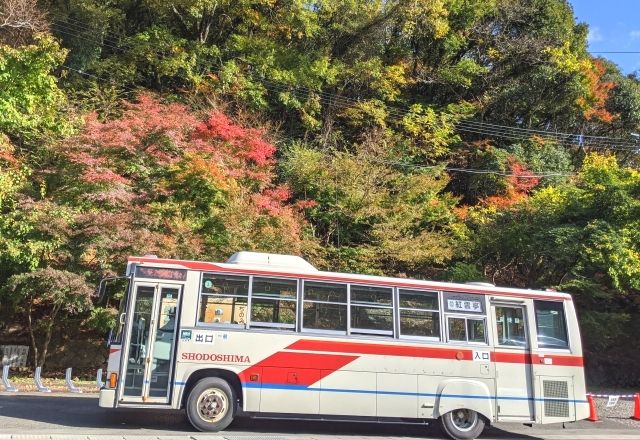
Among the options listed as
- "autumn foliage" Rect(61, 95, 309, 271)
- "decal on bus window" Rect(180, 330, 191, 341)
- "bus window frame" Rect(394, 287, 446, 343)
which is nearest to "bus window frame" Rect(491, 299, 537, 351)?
"bus window frame" Rect(394, 287, 446, 343)

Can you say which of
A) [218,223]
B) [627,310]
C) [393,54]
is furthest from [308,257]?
[393,54]

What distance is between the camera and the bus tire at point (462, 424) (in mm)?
10250

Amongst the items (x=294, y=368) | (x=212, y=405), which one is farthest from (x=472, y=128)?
(x=212, y=405)

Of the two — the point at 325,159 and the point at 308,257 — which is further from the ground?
the point at 325,159

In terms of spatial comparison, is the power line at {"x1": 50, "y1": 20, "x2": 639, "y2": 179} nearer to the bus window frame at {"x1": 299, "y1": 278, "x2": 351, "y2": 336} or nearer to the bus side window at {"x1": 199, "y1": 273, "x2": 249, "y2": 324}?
the bus window frame at {"x1": 299, "y1": 278, "x2": 351, "y2": 336}

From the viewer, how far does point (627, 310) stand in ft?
65.4

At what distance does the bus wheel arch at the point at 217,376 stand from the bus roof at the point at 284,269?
178cm

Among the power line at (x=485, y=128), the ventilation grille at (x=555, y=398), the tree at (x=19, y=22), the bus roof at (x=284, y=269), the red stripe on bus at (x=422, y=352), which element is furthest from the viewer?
the power line at (x=485, y=128)

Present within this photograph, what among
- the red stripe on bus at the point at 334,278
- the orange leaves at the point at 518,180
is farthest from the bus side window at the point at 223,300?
the orange leaves at the point at 518,180

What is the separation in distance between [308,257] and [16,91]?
36.4 ft

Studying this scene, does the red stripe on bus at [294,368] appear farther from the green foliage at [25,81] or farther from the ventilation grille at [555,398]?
the green foliage at [25,81]

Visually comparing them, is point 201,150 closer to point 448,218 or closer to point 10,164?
point 10,164

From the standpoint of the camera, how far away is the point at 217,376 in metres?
9.56

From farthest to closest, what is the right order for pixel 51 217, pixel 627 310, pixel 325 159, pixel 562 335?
pixel 325 159 → pixel 627 310 → pixel 51 217 → pixel 562 335
